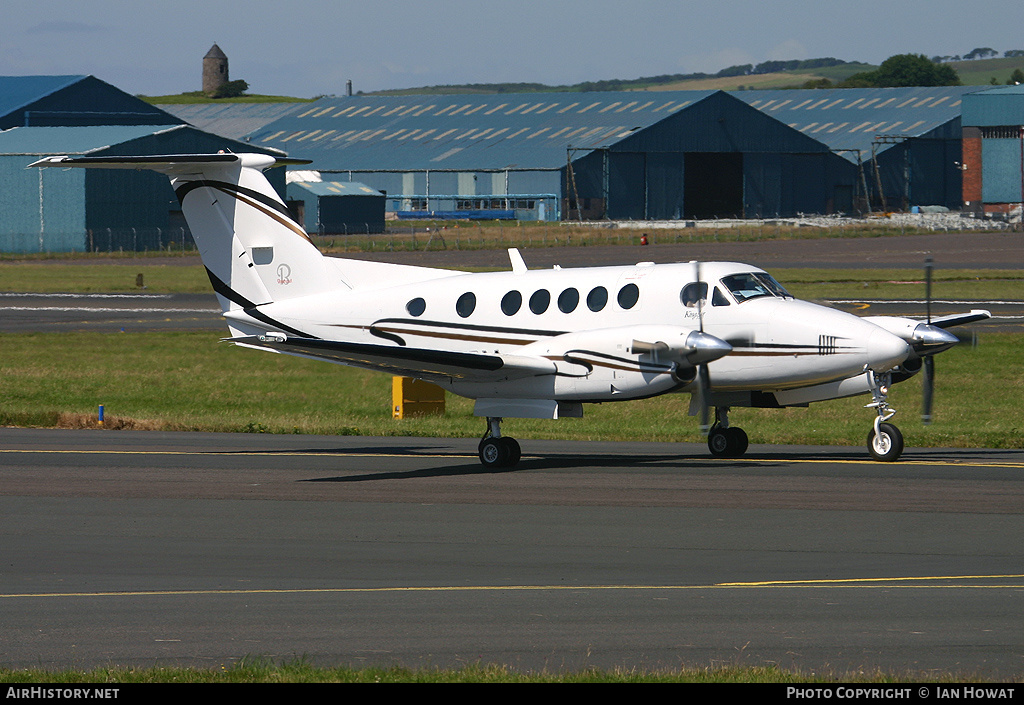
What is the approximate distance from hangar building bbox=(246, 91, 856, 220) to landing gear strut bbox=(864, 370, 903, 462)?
94.2 m

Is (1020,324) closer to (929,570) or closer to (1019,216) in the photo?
(929,570)

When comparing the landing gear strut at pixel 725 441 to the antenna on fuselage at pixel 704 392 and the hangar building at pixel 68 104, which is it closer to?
the antenna on fuselage at pixel 704 392

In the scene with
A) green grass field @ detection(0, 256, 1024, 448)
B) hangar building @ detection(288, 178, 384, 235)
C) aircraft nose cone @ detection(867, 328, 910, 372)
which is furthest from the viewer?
hangar building @ detection(288, 178, 384, 235)

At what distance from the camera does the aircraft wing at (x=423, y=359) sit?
21125 mm

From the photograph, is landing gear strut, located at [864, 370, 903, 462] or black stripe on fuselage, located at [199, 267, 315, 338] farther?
black stripe on fuselage, located at [199, 267, 315, 338]

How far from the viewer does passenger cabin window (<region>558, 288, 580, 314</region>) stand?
2184 centimetres

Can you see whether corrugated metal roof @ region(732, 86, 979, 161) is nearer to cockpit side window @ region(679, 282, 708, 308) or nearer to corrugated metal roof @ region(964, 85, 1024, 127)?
corrugated metal roof @ region(964, 85, 1024, 127)

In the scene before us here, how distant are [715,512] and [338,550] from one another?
4985 millimetres

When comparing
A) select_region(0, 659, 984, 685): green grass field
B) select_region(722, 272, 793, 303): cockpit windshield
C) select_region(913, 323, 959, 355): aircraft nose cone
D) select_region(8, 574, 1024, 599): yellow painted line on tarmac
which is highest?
select_region(722, 272, 793, 303): cockpit windshield

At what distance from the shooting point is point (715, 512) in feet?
55.8

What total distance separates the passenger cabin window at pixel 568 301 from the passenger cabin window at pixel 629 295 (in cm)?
70

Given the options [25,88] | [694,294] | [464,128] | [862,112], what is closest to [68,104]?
[25,88]

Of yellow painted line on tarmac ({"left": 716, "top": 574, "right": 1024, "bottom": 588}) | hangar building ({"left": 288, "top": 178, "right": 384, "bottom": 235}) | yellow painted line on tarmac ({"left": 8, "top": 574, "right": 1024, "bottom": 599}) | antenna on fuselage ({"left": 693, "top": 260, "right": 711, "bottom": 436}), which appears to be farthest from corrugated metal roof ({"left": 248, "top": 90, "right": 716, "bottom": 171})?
yellow painted line on tarmac ({"left": 8, "top": 574, "right": 1024, "bottom": 599})
